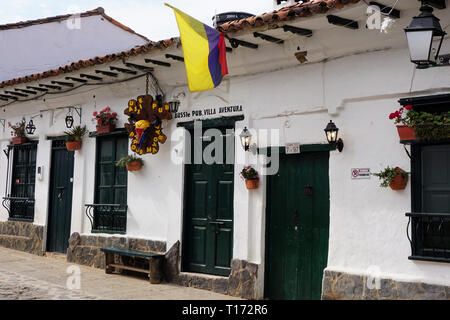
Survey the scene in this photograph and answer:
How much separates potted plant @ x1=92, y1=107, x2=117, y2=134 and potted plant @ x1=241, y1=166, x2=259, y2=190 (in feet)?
11.7

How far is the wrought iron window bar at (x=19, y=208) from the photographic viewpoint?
476 inches

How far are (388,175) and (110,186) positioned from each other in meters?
5.96

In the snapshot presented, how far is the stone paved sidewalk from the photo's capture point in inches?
288

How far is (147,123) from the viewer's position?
887cm

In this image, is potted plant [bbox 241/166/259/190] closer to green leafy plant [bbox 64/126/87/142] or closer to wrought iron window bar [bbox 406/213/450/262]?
wrought iron window bar [bbox 406/213/450/262]

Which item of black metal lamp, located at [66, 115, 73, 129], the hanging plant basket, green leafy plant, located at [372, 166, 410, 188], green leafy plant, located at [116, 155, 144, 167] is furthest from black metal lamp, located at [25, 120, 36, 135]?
green leafy plant, located at [372, 166, 410, 188]

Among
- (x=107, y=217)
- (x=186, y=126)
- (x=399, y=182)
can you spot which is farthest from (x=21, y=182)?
(x=399, y=182)

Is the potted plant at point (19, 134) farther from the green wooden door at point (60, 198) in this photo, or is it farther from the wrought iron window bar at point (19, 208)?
the wrought iron window bar at point (19, 208)

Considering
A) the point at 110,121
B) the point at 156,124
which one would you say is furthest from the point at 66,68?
the point at 156,124

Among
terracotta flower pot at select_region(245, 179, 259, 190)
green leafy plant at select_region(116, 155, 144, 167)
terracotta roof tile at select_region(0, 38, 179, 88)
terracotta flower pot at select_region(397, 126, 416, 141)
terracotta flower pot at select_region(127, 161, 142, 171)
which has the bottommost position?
terracotta flower pot at select_region(245, 179, 259, 190)

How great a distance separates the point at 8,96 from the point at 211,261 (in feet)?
23.9

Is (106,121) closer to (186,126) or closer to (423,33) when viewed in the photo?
(186,126)

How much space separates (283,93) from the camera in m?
7.48

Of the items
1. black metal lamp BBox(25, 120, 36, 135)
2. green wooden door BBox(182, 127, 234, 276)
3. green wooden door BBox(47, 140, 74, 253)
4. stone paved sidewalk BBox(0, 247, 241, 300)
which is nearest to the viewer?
stone paved sidewalk BBox(0, 247, 241, 300)
